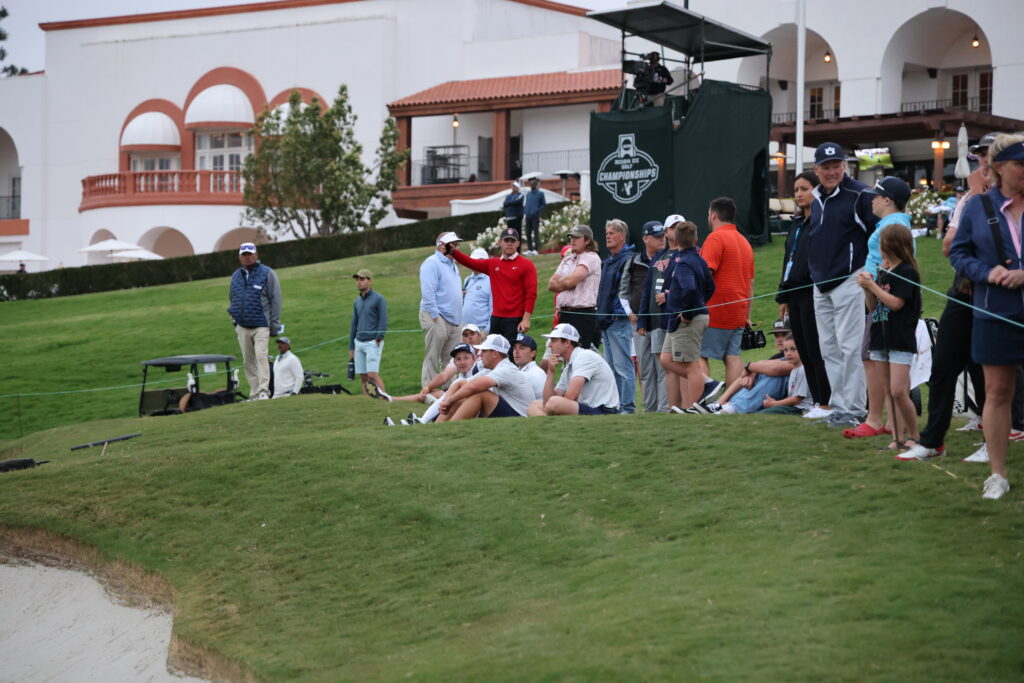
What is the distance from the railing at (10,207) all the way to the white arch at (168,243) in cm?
1095

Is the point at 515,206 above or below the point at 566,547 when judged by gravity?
above

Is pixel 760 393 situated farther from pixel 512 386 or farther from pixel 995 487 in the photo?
pixel 995 487

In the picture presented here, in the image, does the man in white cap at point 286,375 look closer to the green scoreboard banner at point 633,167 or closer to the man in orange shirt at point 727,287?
the green scoreboard banner at point 633,167

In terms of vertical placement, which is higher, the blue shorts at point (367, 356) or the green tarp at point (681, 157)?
the green tarp at point (681, 157)

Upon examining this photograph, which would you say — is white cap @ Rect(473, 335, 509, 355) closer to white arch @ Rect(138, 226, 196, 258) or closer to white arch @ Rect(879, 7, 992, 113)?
white arch @ Rect(879, 7, 992, 113)

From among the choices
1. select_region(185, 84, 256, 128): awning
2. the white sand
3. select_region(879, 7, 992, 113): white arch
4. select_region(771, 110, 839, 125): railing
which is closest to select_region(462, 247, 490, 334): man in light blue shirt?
the white sand

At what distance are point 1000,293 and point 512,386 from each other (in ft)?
18.1

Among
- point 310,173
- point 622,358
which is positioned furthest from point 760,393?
point 310,173

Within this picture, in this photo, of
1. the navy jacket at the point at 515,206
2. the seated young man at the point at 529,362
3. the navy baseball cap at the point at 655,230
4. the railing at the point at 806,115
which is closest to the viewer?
the seated young man at the point at 529,362

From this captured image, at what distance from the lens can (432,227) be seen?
127 feet

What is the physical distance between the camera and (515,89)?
48.4 meters

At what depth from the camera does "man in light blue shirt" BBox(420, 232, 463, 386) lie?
1520 centimetres

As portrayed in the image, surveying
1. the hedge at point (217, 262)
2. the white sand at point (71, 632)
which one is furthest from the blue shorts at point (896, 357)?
the hedge at point (217, 262)

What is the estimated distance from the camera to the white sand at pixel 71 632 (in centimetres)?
859
